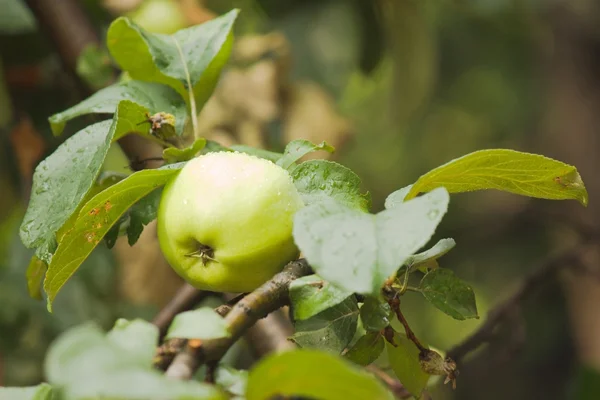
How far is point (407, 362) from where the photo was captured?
1.56 ft

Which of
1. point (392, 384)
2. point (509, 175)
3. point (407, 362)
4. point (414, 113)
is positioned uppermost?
point (509, 175)

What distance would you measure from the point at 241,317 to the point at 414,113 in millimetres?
1264

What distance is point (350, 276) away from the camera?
343mm

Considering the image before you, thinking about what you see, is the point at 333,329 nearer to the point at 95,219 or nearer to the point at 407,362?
the point at 407,362

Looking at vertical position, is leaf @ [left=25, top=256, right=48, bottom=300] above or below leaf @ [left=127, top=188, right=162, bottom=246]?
below

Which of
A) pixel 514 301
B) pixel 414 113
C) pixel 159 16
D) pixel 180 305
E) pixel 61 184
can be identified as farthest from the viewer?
pixel 414 113

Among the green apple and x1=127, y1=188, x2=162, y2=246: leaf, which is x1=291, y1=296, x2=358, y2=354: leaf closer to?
x1=127, y1=188, x2=162, y2=246: leaf

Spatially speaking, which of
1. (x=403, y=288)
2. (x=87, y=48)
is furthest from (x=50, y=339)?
(x=403, y=288)

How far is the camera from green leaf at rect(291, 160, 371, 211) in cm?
47

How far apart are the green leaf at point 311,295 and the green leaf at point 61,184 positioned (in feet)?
0.46

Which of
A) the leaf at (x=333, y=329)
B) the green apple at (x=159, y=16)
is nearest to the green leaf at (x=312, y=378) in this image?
→ the leaf at (x=333, y=329)

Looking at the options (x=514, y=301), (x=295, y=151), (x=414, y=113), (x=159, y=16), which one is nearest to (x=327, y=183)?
(x=295, y=151)

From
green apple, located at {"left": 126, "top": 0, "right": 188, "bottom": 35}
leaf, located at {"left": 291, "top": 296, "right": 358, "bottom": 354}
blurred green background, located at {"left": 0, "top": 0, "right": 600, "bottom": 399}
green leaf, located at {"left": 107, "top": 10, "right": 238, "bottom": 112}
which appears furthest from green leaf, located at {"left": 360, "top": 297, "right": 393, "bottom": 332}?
green apple, located at {"left": 126, "top": 0, "right": 188, "bottom": 35}

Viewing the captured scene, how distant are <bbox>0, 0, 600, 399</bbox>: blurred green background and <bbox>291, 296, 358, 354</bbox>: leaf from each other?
15.4 inches
